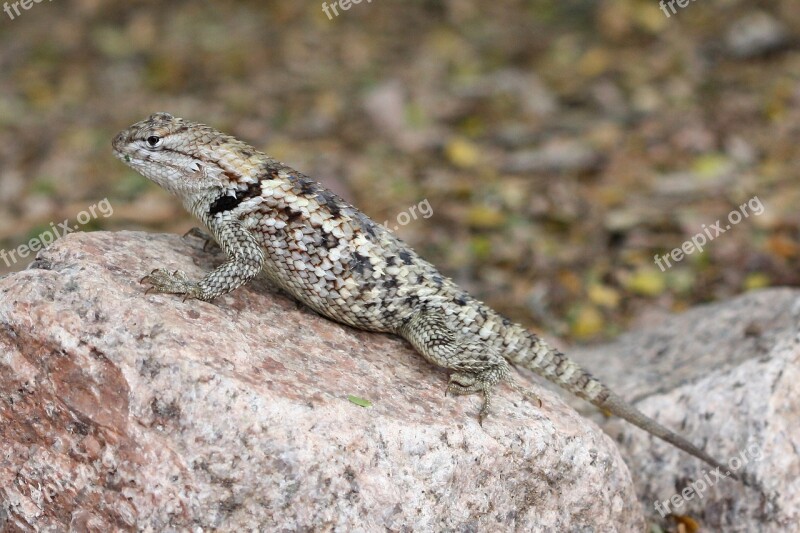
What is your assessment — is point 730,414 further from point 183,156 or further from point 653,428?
point 183,156

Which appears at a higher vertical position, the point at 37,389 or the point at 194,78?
the point at 194,78

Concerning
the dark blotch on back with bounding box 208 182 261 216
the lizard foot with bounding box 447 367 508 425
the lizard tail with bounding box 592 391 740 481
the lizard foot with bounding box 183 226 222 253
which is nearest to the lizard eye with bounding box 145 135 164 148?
the dark blotch on back with bounding box 208 182 261 216

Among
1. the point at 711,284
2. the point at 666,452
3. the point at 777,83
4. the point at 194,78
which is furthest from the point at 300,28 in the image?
the point at 666,452

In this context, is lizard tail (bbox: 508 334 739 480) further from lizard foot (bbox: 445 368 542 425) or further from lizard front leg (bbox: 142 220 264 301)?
lizard front leg (bbox: 142 220 264 301)

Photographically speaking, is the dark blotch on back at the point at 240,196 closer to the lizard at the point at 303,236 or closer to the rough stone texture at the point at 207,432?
the lizard at the point at 303,236

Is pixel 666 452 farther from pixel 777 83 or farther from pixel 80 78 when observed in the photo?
pixel 80 78
